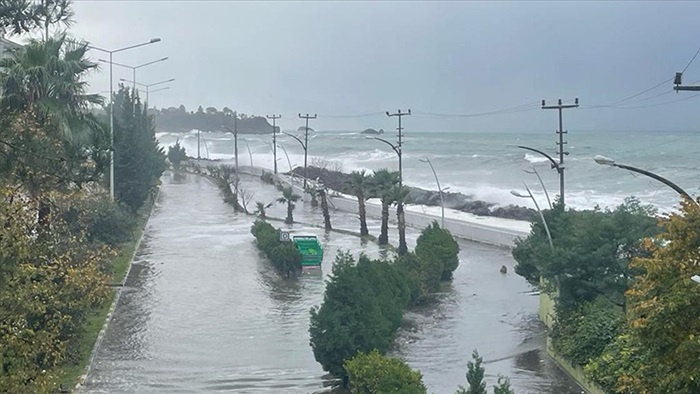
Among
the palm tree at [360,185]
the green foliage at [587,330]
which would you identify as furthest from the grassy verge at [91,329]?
the green foliage at [587,330]

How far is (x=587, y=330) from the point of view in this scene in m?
19.7

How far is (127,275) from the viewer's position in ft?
102

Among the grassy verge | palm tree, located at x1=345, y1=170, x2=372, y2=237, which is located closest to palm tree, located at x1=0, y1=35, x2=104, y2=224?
the grassy verge

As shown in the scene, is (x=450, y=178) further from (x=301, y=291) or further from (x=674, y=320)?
(x=674, y=320)

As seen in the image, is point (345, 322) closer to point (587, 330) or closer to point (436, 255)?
point (587, 330)

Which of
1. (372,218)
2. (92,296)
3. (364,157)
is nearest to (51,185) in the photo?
(92,296)

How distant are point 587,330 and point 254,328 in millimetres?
8756

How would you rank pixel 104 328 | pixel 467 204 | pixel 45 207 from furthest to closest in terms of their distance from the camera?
pixel 467 204
pixel 104 328
pixel 45 207

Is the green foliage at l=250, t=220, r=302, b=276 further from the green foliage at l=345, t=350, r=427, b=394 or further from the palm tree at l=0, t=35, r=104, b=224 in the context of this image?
the green foliage at l=345, t=350, r=427, b=394

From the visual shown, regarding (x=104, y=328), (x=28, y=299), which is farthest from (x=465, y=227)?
(x=28, y=299)

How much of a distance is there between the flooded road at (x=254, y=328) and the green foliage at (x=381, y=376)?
76.9 inches

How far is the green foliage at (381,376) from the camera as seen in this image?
1554cm

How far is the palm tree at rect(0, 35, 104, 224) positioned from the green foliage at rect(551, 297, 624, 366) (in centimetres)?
1073

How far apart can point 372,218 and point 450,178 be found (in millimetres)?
44448
